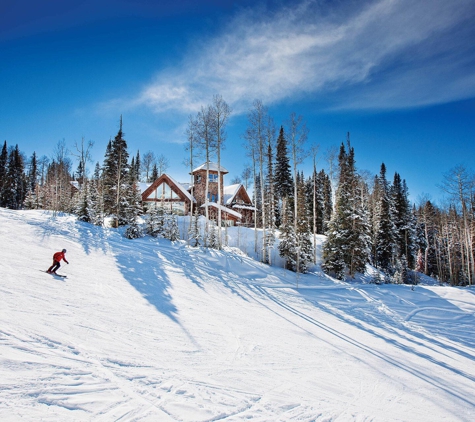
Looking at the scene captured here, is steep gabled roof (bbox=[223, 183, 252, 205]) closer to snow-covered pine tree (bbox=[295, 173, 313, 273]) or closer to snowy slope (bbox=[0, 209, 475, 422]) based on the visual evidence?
snow-covered pine tree (bbox=[295, 173, 313, 273])

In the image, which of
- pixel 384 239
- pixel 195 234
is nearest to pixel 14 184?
pixel 195 234

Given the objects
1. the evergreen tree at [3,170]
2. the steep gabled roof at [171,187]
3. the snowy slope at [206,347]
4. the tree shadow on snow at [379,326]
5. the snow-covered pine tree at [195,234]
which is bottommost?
the tree shadow on snow at [379,326]

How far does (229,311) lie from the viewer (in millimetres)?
9422

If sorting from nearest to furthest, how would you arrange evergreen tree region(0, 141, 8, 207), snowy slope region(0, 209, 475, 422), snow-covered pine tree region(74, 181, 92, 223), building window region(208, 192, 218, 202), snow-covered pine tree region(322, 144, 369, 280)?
1. snowy slope region(0, 209, 475, 422)
2. snow-covered pine tree region(322, 144, 369, 280)
3. snow-covered pine tree region(74, 181, 92, 223)
4. building window region(208, 192, 218, 202)
5. evergreen tree region(0, 141, 8, 207)

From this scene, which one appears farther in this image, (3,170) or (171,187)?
(3,170)

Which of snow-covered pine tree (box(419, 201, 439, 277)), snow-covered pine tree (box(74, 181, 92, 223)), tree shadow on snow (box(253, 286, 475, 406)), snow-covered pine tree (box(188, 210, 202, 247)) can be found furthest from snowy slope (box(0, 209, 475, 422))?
snow-covered pine tree (box(419, 201, 439, 277))

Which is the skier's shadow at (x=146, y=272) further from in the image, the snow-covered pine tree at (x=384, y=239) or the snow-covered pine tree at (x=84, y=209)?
the snow-covered pine tree at (x=384, y=239)

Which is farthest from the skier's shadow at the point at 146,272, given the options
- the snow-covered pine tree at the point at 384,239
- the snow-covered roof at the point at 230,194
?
the snow-covered pine tree at the point at 384,239

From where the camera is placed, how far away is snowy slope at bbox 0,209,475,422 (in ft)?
13.7

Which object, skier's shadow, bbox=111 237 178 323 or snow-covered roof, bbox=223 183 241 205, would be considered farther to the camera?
snow-covered roof, bbox=223 183 241 205

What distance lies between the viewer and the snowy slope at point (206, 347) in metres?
4.18

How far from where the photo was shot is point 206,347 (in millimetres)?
6492

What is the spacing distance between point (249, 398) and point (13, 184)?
4927 centimetres

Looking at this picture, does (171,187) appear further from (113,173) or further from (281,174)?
(281,174)
